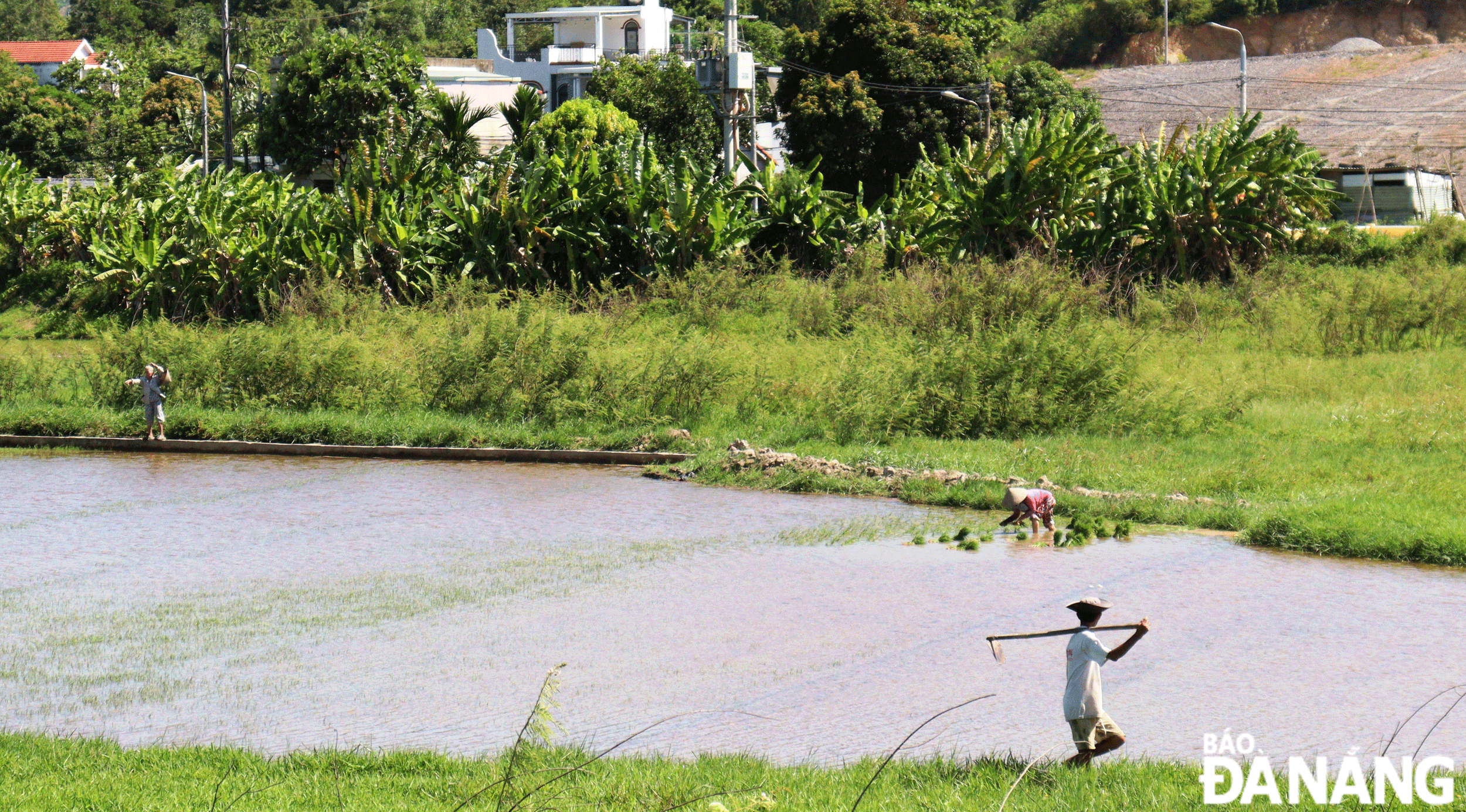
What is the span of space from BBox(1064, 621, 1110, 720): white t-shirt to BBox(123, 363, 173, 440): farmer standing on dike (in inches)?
667

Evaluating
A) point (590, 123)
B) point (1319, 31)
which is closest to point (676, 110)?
point (590, 123)

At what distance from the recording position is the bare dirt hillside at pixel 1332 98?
61438 mm

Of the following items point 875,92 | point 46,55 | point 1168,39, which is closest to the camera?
point 875,92

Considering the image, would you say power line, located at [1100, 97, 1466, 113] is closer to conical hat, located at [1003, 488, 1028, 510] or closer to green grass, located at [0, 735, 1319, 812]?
conical hat, located at [1003, 488, 1028, 510]

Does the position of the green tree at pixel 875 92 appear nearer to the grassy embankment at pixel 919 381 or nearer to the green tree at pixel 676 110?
the green tree at pixel 676 110

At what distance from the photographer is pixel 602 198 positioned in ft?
96.0

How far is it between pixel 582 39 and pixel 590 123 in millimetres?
35494

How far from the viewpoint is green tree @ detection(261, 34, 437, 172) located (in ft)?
149

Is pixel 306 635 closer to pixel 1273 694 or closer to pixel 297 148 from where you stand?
pixel 1273 694

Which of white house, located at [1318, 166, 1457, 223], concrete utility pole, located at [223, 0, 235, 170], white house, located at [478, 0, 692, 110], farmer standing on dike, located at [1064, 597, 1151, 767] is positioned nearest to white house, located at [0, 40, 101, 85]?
white house, located at [478, 0, 692, 110]

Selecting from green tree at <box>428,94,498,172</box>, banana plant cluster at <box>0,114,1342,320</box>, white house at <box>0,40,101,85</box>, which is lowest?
banana plant cluster at <box>0,114,1342,320</box>

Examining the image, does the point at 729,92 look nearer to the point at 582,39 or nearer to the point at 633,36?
the point at 633,36

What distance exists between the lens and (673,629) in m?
10.4

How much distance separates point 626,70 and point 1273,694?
48.4 meters
